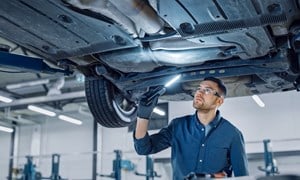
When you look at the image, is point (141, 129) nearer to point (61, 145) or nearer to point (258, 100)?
point (258, 100)

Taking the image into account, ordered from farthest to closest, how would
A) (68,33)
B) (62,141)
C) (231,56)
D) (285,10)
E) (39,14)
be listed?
(62,141) < (231,56) < (68,33) < (39,14) < (285,10)

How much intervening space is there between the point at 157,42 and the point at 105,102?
81 centimetres

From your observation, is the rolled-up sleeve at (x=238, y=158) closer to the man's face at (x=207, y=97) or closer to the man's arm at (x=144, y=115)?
the man's face at (x=207, y=97)

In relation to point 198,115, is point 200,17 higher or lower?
higher

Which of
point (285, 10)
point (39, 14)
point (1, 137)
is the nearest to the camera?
point (285, 10)

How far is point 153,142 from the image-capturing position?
294 cm

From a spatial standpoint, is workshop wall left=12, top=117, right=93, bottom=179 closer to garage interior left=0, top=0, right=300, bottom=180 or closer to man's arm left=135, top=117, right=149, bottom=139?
garage interior left=0, top=0, right=300, bottom=180

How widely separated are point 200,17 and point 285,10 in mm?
424

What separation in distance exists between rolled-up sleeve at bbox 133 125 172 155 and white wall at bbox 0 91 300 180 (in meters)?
6.30

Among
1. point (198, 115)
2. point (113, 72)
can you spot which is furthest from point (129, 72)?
point (198, 115)

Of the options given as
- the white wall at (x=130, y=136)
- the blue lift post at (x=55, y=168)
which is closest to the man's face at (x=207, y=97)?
the white wall at (x=130, y=136)

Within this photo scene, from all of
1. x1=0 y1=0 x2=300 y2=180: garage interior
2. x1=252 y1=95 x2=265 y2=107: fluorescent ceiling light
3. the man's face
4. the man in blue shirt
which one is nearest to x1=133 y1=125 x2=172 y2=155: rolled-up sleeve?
the man in blue shirt

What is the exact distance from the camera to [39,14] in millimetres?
2371

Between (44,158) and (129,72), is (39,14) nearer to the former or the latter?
(129,72)
